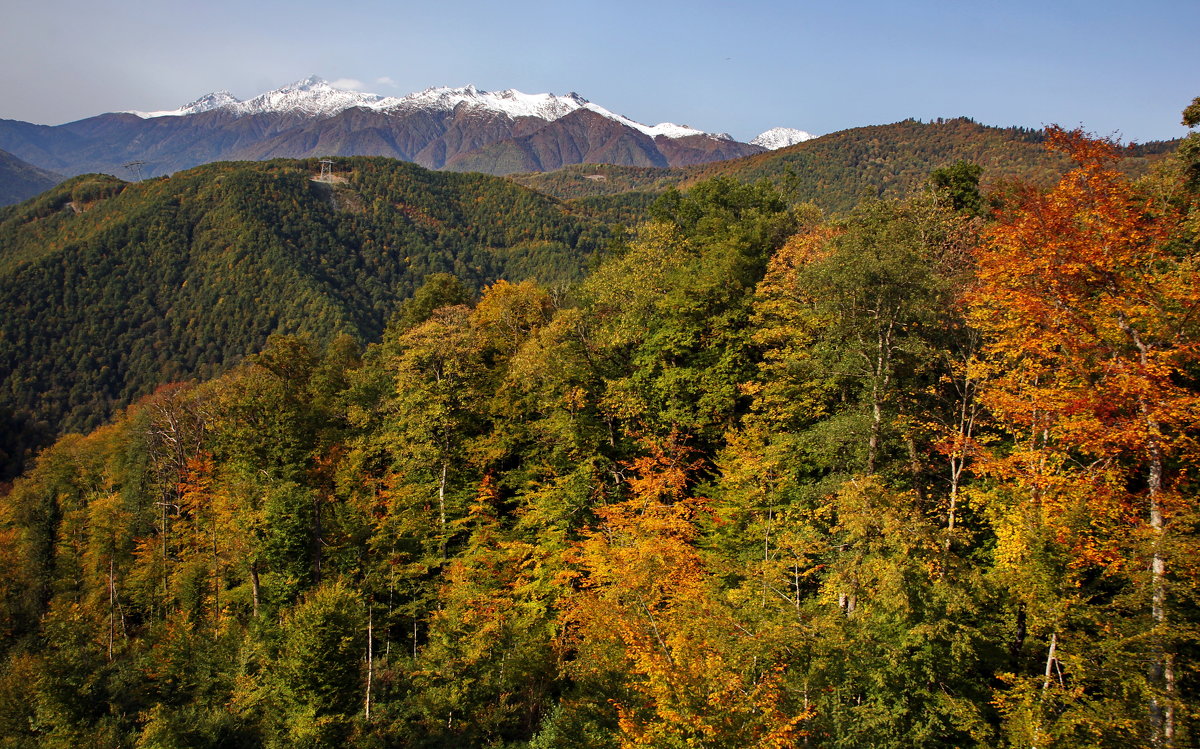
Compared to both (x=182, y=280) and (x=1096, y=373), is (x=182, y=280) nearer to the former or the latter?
(x=182, y=280)

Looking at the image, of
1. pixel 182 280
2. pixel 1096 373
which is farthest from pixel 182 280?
pixel 1096 373

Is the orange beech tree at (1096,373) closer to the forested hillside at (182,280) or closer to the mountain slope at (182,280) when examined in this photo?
the mountain slope at (182,280)

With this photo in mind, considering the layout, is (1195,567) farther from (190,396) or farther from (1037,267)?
(190,396)

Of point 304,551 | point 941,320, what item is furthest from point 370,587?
point 941,320

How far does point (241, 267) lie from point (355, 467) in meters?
161

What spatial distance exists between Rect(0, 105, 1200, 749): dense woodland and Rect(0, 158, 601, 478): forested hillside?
109 m

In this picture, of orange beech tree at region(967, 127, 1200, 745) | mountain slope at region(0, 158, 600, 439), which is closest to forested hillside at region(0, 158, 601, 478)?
mountain slope at region(0, 158, 600, 439)

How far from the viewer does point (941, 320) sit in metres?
20.9

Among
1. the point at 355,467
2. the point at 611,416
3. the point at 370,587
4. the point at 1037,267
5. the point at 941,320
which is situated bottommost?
the point at 370,587

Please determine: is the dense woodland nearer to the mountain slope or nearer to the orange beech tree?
the orange beech tree

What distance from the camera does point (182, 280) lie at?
166 meters

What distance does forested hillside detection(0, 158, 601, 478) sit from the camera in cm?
14275

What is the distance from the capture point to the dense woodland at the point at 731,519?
13281 millimetres

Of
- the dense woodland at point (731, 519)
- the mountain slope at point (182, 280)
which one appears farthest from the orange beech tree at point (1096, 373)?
the mountain slope at point (182, 280)
